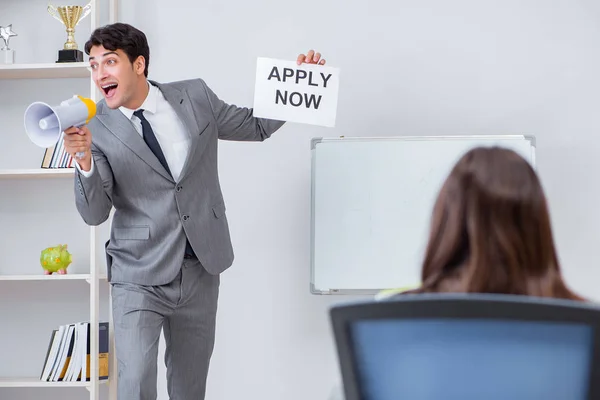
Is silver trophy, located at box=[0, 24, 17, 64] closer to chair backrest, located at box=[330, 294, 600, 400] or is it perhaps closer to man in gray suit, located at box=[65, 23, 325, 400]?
man in gray suit, located at box=[65, 23, 325, 400]

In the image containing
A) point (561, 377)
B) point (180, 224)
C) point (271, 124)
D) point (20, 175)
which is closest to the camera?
point (561, 377)

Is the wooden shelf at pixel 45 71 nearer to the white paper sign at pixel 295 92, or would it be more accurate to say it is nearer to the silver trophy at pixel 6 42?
the silver trophy at pixel 6 42

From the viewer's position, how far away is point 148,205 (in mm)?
2590

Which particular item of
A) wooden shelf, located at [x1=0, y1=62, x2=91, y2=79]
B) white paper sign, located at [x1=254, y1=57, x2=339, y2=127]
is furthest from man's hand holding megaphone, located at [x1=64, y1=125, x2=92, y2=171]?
wooden shelf, located at [x1=0, y1=62, x2=91, y2=79]

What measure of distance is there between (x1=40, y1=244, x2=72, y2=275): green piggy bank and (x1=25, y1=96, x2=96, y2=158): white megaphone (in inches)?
45.5

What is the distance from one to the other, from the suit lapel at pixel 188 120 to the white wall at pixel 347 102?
0.94 m

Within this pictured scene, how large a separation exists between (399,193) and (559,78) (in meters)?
0.91

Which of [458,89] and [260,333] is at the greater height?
[458,89]

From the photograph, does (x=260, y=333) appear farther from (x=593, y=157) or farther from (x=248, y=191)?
(x=593, y=157)

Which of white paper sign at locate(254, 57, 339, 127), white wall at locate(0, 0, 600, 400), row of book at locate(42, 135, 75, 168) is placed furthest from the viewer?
white wall at locate(0, 0, 600, 400)

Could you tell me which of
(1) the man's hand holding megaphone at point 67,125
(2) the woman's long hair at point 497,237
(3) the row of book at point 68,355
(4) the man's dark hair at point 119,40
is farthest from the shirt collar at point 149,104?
(2) the woman's long hair at point 497,237

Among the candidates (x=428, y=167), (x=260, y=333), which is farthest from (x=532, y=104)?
(x=260, y=333)

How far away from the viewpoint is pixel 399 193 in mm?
3426

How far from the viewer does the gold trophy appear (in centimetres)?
345
